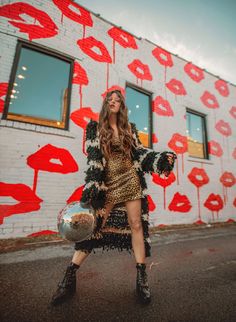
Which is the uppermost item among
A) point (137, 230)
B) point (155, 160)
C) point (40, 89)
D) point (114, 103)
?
point (40, 89)

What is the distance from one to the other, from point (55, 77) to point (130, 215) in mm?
3921

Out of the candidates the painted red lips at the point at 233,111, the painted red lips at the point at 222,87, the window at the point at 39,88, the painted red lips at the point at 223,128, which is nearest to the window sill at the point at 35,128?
the window at the point at 39,88

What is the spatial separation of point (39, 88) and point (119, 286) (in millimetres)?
4163

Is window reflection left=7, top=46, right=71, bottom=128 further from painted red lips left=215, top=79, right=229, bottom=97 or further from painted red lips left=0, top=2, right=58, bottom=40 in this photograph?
painted red lips left=215, top=79, right=229, bottom=97

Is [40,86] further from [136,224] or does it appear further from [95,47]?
[136,224]

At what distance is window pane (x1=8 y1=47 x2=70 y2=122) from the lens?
13.6ft

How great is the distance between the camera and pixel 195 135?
7.08m

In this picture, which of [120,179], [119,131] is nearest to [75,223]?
[120,179]

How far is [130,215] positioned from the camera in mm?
2002

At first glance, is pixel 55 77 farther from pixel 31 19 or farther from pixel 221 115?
pixel 221 115

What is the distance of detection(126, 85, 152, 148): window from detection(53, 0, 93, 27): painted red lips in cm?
186

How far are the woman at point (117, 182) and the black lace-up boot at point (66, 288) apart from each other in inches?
1.5

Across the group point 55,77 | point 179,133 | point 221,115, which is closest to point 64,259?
point 55,77

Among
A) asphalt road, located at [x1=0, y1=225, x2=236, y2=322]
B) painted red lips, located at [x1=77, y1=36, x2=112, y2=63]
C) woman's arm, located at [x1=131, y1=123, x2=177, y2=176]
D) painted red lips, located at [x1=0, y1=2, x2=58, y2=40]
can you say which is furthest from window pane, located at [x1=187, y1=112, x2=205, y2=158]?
woman's arm, located at [x1=131, y1=123, x2=177, y2=176]
